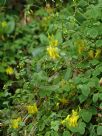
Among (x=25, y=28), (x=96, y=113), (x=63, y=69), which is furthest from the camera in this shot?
(x=25, y=28)

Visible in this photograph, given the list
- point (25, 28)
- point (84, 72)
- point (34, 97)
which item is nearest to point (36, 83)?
point (34, 97)

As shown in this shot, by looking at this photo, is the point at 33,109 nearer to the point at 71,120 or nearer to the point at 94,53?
the point at 71,120

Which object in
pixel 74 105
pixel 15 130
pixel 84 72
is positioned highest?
pixel 84 72

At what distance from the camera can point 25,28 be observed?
177 inches

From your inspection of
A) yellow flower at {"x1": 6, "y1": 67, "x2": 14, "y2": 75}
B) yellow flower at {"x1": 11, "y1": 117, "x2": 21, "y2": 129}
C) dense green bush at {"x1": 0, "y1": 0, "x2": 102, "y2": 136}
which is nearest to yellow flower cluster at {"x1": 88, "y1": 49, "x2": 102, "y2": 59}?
dense green bush at {"x1": 0, "y1": 0, "x2": 102, "y2": 136}

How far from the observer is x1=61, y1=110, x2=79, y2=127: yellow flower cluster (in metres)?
2.48

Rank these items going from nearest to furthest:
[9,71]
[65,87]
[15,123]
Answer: [65,87], [15,123], [9,71]

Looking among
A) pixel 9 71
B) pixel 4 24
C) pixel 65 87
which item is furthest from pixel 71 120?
pixel 4 24

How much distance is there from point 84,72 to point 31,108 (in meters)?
0.44

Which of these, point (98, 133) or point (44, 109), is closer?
point (98, 133)

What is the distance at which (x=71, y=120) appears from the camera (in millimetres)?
2486

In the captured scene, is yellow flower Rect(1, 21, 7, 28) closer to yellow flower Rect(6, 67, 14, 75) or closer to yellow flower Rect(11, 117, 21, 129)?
yellow flower Rect(6, 67, 14, 75)

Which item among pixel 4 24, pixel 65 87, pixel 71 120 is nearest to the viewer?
pixel 71 120

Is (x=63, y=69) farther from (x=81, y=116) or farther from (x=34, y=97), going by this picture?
(x=81, y=116)
